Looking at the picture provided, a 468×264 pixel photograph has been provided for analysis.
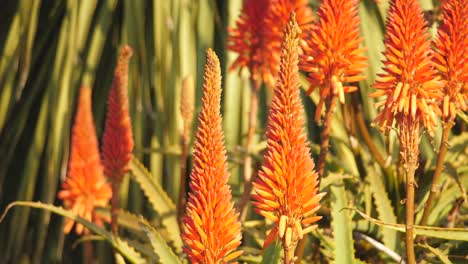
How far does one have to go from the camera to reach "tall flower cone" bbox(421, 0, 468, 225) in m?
1.39

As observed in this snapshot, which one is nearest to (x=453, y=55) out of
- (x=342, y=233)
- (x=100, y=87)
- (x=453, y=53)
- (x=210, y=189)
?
(x=453, y=53)

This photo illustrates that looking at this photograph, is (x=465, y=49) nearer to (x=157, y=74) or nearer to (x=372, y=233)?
(x=372, y=233)

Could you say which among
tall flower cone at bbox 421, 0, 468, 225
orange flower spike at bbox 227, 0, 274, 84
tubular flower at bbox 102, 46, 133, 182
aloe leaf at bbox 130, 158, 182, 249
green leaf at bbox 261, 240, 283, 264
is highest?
orange flower spike at bbox 227, 0, 274, 84

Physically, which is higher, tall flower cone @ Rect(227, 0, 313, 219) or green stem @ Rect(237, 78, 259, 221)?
tall flower cone @ Rect(227, 0, 313, 219)

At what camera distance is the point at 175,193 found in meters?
2.70

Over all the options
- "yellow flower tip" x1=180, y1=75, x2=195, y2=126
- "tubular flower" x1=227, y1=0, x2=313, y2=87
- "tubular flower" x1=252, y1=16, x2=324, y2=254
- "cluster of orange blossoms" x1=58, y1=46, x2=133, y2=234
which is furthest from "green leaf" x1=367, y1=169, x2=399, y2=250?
"tubular flower" x1=252, y1=16, x2=324, y2=254

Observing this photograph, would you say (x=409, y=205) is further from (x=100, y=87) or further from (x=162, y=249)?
(x=100, y=87)

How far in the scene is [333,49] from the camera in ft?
4.74

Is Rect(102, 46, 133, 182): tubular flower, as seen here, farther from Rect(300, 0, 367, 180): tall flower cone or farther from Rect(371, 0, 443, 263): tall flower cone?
Rect(371, 0, 443, 263): tall flower cone

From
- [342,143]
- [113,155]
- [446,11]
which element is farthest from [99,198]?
[446,11]

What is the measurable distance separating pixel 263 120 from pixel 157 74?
1.17ft

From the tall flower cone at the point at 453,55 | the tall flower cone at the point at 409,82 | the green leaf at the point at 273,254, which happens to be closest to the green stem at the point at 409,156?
the tall flower cone at the point at 409,82

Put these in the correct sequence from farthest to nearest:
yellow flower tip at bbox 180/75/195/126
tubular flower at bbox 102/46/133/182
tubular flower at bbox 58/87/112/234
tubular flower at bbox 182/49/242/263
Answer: tubular flower at bbox 58/87/112/234 → yellow flower tip at bbox 180/75/195/126 → tubular flower at bbox 102/46/133/182 → tubular flower at bbox 182/49/242/263

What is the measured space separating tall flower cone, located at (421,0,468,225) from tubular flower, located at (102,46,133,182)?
1.83 feet
